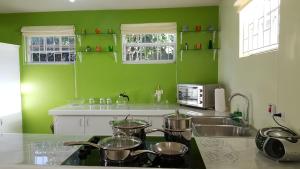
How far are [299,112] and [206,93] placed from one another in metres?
1.88

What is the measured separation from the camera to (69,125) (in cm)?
338

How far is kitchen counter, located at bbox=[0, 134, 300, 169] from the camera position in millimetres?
1253

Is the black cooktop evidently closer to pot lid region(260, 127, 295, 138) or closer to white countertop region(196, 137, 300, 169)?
white countertop region(196, 137, 300, 169)

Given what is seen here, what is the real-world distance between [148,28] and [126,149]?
2858mm

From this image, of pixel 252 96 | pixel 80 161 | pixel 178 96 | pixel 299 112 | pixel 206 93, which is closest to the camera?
pixel 80 161

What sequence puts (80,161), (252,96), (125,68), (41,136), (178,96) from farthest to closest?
1. (125,68)
2. (178,96)
3. (252,96)
4. (41,136)
5. (80,161)

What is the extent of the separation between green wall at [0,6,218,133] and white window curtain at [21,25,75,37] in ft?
0.27

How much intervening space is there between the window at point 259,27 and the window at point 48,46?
2.58 metres

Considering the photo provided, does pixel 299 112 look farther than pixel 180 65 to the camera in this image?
No

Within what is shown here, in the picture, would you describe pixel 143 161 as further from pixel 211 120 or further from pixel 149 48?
pixel 149 48

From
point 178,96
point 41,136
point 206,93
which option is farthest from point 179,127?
point 178,96

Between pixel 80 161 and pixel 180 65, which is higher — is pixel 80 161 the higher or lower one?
the lower one

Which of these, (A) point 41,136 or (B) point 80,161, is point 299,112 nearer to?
(B) point 80,161

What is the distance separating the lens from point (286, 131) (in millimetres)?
1425
